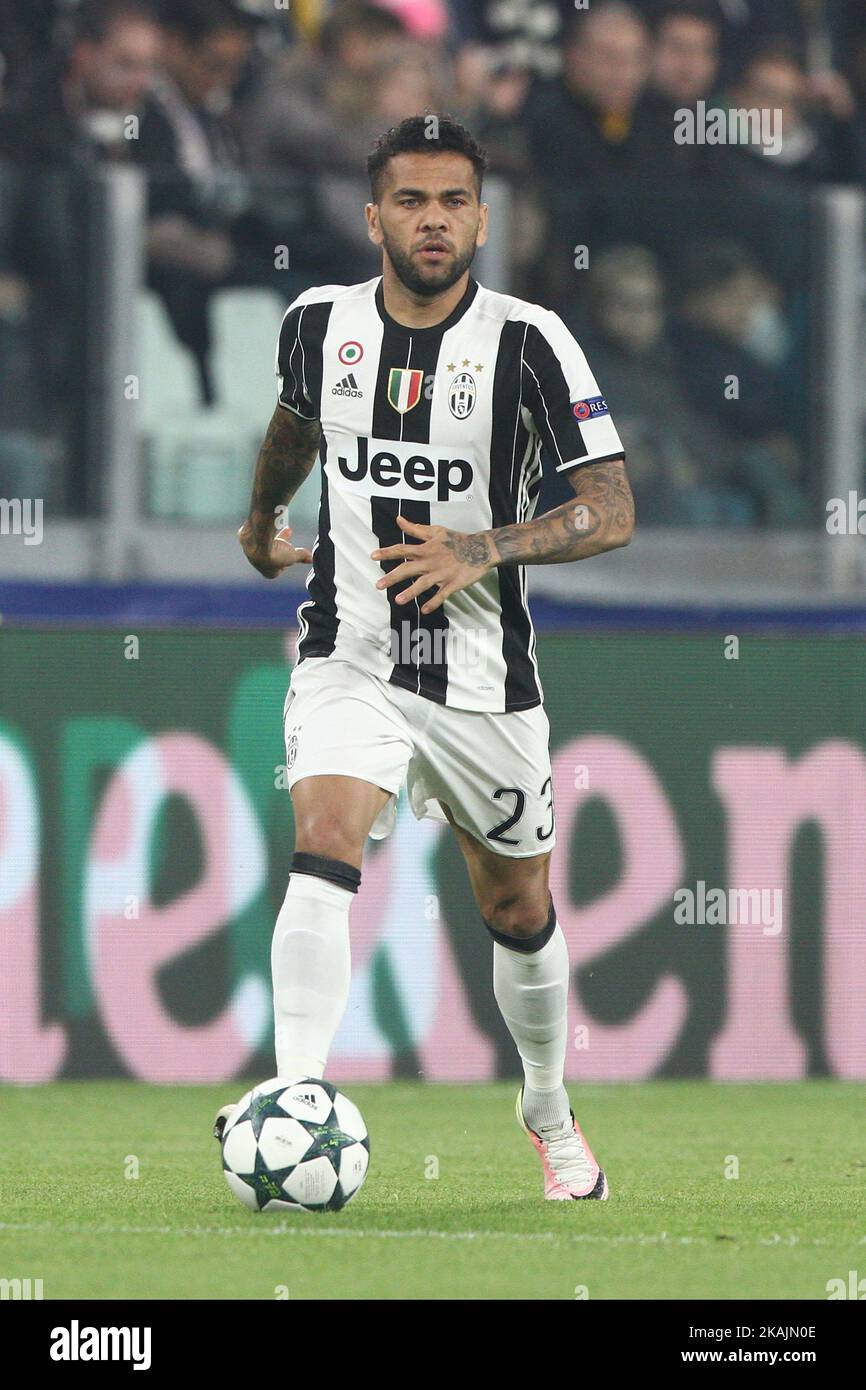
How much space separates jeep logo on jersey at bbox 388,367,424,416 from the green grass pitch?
5.93 ft

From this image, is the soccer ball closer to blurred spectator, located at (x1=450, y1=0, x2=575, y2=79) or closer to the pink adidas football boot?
the pink adidas football boot

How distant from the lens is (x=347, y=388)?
558cm

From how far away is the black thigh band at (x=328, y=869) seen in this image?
16.8ft

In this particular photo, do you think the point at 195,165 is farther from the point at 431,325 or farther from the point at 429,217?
the point at 429,217

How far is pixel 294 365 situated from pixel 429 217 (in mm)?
510

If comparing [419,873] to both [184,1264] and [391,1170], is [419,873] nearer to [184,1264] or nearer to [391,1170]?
[391,1170]

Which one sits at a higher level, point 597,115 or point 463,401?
point 597,115

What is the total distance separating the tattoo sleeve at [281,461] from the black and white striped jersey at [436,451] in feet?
0.64

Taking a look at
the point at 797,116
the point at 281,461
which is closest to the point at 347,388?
the point at 281,461

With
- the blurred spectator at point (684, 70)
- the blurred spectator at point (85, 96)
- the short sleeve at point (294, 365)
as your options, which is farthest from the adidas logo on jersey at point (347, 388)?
the blurred spectator at point (684, 70)

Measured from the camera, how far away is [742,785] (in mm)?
9125

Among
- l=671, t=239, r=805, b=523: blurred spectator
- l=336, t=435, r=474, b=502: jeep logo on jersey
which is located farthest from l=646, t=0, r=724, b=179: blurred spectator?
l=336, t=435, r=474, b=502: jeep logo on jersey

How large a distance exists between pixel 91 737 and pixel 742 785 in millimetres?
2445
